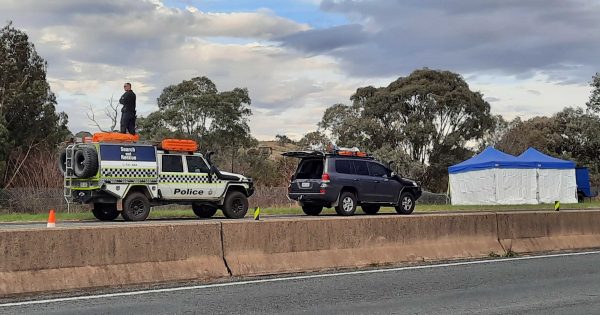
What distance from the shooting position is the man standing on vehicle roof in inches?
711

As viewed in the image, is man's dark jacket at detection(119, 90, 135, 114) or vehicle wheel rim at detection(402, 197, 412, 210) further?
vehicle wheel rim at detection(402, 197, 412, 210)

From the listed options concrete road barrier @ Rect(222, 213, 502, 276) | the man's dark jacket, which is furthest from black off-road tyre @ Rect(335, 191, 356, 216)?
concrete road barrier @ Rect(222, 213, 502, 276)

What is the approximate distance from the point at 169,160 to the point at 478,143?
42.0 metres

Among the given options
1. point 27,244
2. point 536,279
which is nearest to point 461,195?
point 536,279

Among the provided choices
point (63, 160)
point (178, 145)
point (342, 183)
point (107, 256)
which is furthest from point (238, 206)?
point (107, 256)

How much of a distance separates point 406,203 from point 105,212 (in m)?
8.90

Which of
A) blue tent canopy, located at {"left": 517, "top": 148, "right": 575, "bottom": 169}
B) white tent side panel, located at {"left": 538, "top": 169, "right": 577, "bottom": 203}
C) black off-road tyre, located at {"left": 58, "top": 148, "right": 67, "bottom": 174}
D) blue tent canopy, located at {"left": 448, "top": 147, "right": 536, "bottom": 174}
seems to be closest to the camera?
black off-road tyre, located at {"left": 58, "top": 148, "right": 67, "bottom": 174}

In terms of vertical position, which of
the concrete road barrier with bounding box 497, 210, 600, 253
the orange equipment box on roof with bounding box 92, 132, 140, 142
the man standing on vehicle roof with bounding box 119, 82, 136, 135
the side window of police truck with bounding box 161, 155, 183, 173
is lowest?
the concrete road barrier with bounding box 497, 210, 600, 253

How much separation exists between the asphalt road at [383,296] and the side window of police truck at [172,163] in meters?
9.48

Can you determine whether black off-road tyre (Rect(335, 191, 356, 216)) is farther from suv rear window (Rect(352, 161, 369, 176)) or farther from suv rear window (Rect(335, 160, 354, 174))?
suv rear window (Rect(352, 161, 369, 176))

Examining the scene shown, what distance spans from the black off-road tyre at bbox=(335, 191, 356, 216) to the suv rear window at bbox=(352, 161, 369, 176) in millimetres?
755

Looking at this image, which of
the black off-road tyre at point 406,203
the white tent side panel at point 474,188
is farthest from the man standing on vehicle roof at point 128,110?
the white tent side panel at point 474,188

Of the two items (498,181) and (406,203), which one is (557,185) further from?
(406,203)

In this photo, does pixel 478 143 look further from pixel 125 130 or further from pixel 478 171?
pixel 125 130
